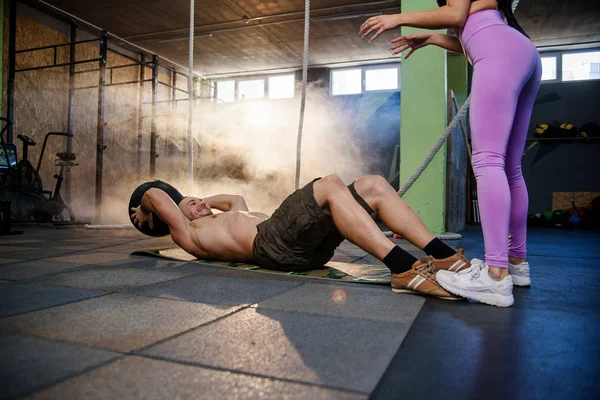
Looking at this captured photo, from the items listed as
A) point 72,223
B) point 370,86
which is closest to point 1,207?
point 72,223

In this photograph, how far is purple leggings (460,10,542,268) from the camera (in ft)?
5.18

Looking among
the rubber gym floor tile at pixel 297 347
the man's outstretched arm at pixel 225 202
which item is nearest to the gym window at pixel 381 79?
the man's outstretched arm at pixel 225 202

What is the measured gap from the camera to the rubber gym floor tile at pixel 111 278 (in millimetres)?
1696

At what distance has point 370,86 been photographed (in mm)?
11539

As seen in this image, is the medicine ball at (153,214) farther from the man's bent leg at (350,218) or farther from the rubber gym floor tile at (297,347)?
the rubber gym floor tile at (297,347)

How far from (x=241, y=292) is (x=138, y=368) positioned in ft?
2.50

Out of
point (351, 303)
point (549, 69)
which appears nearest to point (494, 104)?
point (351, 303)

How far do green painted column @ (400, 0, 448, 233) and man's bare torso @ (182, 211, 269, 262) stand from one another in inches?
85.5

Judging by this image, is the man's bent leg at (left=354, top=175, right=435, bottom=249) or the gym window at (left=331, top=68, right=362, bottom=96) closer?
the man's bent leg at (left=354, top=175, right=435, bottom=249)

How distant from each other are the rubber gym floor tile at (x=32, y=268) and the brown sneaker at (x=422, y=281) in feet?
5.14

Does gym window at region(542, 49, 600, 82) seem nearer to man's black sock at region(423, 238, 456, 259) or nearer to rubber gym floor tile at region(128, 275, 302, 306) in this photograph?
man's black sock at region(423, 238, 456, 259)

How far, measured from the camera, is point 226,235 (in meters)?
2.24

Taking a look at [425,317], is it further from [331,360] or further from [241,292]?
[241,292]

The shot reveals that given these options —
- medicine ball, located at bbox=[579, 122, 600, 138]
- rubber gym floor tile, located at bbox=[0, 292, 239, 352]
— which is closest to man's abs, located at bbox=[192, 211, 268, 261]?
rubber gym floor tile, located at bbox=[0, 292, 239, 352]
